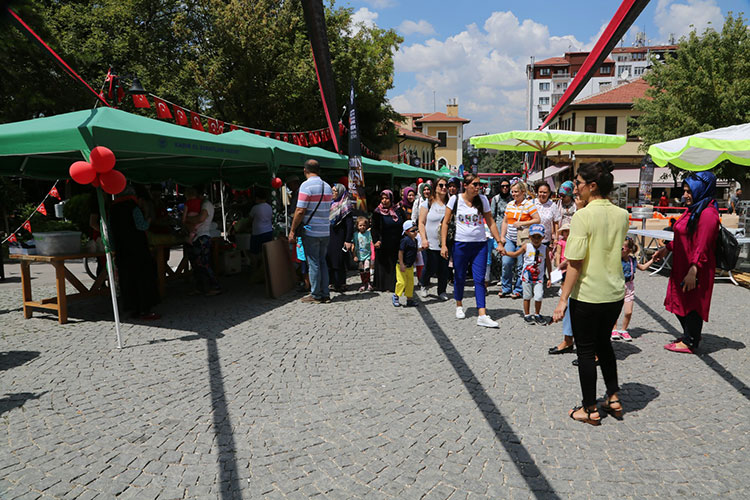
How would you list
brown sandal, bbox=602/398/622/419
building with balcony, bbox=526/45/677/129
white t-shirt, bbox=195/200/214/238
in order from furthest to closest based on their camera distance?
building with balcony, bbox=526/45/677/129 < white t-shirt, bbox=195/200/214/238 < brown sandal, bbox=602/398/622/419

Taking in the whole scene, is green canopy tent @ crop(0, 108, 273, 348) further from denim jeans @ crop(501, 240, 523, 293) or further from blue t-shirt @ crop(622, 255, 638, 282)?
blue t-shirt @ crop(622, 255, 638, 282)

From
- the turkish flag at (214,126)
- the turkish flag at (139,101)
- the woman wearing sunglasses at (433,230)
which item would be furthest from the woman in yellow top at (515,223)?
the turkish flag at (139,101)

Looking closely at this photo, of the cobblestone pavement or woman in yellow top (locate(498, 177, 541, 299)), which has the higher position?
woman in yellow top (locate(498, 177, 541, 299))

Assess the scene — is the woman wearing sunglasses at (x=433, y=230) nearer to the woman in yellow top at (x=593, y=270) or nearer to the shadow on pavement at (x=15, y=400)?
the woman in yellow top at (x=593, y=270)

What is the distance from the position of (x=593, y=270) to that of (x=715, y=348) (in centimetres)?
283

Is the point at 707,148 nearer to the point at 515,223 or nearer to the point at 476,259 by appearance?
the point at 515,223

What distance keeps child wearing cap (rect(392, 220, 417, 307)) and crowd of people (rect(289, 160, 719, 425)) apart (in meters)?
0.01

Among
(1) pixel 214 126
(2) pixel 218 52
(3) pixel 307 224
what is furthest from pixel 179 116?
(2) pixel 218 52

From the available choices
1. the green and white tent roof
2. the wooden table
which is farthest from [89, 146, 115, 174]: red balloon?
the green and white tent roof

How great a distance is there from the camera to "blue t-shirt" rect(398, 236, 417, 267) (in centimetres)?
678

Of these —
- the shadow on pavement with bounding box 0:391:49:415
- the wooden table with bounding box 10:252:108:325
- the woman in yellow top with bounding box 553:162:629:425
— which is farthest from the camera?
the wooden table with bounding box 10:252:108:325

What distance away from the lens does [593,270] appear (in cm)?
322

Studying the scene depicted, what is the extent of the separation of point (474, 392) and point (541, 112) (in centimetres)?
9044

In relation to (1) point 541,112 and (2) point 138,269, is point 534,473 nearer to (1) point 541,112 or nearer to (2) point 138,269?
(2) point 138,269
